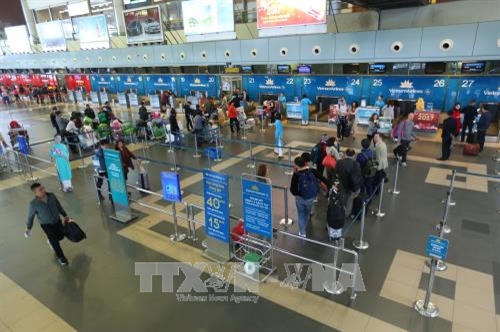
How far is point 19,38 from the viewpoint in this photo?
1423 inches

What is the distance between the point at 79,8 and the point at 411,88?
29.4 meters

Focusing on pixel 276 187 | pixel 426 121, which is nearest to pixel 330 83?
pixel 426 121

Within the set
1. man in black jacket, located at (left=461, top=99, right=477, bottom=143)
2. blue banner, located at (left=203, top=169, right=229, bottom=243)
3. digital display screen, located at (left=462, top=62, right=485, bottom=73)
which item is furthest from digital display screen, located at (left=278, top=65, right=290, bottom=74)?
blue banner, located at (left=203, top=169, right=229, bottom=243)

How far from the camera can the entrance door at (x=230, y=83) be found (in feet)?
67.5

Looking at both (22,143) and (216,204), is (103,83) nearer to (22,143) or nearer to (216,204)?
(22,143)

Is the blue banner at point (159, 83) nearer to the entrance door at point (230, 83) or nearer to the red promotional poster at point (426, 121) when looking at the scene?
the entrance door at point (230, 83)

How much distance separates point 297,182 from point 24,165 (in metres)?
11.0

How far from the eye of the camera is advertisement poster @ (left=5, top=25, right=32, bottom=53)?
3531 cm

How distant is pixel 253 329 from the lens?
4473 millimetres

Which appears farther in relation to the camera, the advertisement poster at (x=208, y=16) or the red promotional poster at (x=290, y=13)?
the advertisement poster at (x=208, y=16)

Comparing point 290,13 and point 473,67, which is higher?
point 290,13

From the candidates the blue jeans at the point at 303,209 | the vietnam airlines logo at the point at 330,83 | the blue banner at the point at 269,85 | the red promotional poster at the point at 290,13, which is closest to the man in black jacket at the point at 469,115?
the vietnam airlines logo at the point at 330,83

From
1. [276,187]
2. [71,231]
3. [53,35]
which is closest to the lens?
[71,231]

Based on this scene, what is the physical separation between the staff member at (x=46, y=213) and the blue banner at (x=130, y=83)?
22.0 m
